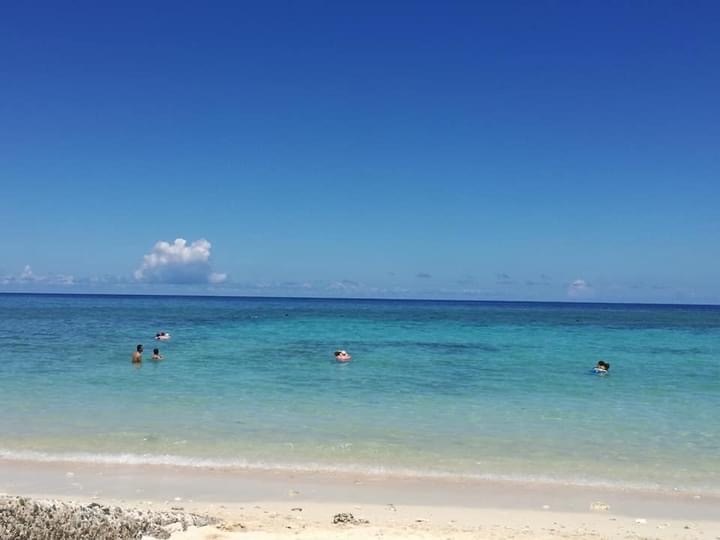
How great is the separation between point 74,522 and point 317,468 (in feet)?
14.9

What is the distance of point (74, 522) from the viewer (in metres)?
5.81

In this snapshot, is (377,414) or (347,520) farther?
(377,414)

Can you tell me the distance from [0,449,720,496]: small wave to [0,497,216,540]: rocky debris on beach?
346cm

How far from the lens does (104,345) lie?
2820 cm

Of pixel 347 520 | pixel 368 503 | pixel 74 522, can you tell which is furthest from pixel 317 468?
pixel 74 522

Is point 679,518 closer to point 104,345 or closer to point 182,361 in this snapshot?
point 182,361

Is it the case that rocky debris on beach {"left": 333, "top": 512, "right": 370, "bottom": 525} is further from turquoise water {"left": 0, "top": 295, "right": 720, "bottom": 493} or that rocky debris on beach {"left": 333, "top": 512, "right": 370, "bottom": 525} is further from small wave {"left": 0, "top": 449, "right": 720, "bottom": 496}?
turquoise water {"left": 0, "top": 295, "right": 720, "bottom": 493}

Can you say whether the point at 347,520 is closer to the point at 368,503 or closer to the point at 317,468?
the point at 368,503

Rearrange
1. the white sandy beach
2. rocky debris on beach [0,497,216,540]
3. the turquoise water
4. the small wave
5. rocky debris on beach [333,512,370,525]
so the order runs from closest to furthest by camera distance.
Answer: rocky debris on beach [0,497,216,540] < the white sandy beach < rocky debris on beach [333,512,370,525] < the small wave < the turquoise water

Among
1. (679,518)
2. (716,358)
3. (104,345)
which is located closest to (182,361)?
(104,345)

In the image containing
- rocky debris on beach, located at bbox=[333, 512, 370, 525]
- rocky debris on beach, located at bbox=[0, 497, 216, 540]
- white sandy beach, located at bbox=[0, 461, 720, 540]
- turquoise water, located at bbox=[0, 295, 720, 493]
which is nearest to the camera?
rocky debris on beach, located at bbox=[0, 497, 216, 540]

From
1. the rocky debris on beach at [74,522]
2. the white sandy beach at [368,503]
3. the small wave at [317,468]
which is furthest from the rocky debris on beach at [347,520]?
the small wave at [317,468]

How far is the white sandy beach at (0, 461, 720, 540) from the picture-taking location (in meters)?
7.00

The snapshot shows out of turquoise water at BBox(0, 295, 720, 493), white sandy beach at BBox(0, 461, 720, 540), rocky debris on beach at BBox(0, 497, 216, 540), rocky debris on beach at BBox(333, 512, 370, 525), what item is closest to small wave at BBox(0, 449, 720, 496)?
turquoise water at BBox(0, 295, 720, 493)
